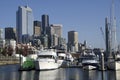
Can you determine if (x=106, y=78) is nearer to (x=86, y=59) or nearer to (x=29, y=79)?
(x=29, y=79)

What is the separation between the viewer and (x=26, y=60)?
109 m

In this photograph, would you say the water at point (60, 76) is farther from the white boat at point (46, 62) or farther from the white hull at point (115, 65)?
the white hull at point (115, 65)

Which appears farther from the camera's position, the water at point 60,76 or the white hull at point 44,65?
the white hull at point 44,65

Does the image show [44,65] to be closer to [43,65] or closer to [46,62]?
[43,65]

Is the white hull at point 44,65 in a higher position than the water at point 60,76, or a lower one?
higher

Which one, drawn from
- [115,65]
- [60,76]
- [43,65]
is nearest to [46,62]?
[43,65]

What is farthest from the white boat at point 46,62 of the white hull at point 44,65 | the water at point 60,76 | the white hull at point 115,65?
the white hull at point 115,65

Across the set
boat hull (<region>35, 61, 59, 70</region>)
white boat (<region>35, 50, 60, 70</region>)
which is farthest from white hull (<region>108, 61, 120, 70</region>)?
boat hull (<region>35, 61, 59, 70</region>)

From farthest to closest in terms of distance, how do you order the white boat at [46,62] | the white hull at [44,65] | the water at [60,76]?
the white boat at [46,62] < the white hull at [44,65] < the water at [60,76]

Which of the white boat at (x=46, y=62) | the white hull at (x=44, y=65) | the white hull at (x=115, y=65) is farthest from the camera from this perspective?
the white hull at (x=115, y=65)

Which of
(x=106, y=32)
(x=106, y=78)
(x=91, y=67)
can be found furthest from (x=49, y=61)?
(x=106, y=32)

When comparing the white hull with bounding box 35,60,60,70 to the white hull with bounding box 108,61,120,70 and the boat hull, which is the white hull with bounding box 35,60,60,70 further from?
the white hull with bounding box 108,61,120,70

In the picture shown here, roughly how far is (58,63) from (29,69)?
13.7m

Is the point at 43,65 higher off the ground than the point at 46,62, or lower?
lower
